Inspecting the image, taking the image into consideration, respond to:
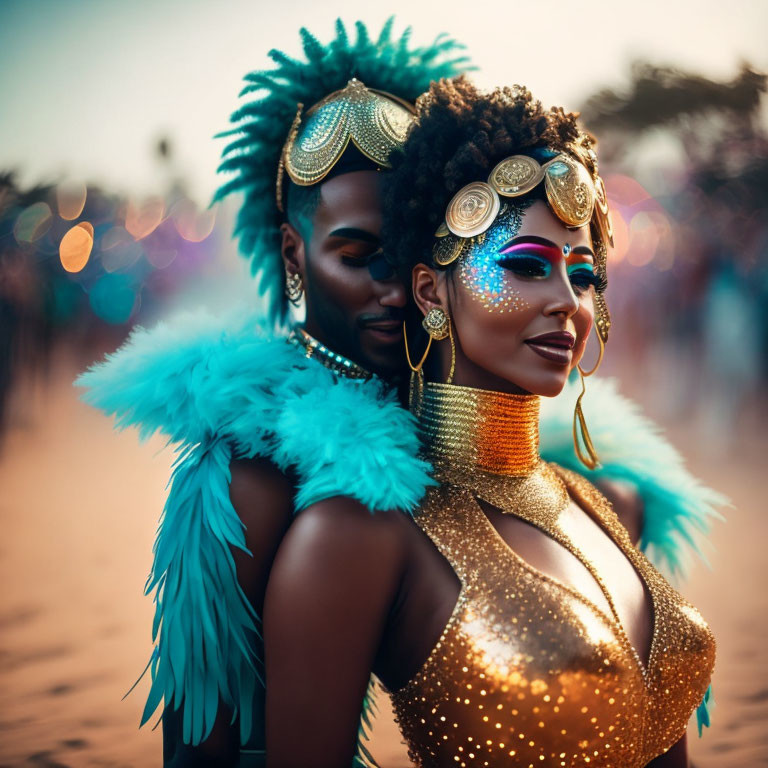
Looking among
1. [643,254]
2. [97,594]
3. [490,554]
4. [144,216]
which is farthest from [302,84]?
[643,254]

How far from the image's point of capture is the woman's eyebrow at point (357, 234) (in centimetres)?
193

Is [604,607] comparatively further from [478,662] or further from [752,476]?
[752,476]

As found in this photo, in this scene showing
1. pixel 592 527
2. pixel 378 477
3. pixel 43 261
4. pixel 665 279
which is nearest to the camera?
pixel 378 477

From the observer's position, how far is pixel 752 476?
11.7 meters

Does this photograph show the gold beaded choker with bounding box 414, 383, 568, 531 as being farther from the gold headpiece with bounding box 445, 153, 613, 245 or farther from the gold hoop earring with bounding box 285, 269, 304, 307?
the gold hoop earring with bounding box 285, 269, 304, 307

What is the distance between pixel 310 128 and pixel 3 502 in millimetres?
8889

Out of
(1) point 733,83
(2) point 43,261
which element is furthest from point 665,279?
(2) point 43,261

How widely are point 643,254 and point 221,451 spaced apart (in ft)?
37.8

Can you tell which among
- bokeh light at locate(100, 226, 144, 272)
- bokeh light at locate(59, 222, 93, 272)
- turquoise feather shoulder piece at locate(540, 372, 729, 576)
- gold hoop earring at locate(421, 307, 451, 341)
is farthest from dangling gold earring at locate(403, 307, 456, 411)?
→ bokeh light at locate(59, 222, 93, 272)

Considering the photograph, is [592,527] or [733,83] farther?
[733,83]

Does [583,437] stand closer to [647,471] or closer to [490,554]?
[647,471]

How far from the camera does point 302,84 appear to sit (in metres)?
2.16

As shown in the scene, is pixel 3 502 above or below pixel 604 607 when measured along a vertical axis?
below

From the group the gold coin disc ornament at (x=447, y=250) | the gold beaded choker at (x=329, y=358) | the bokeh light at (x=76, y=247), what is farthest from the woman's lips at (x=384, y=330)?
the bokeh light at (x=76, y=247)
